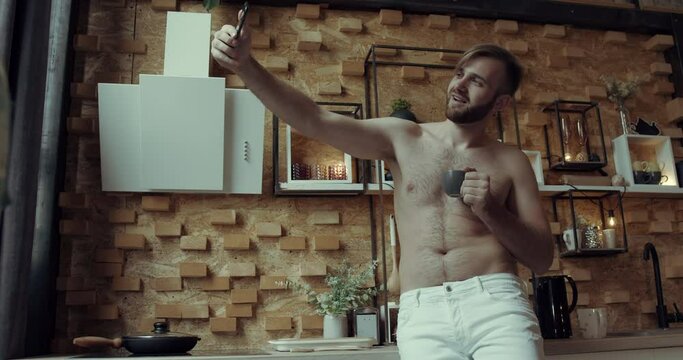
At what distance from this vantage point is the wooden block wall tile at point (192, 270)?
3.31 m

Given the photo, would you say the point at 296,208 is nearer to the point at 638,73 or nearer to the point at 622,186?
the point at 622,186

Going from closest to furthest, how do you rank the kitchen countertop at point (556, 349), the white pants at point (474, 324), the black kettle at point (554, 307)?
the white pants at point (474, 324), the kitchen countertop at point (556, 349), the black kettle at point (554, 307)

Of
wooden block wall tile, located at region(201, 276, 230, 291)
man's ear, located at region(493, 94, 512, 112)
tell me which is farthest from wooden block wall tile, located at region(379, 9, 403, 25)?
wooden block wall tile, located at region(201, 276, 230, 291)

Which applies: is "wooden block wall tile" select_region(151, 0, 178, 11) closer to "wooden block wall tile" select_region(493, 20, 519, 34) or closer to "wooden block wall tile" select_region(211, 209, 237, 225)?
"wooden block wall tile" select_region(211, 209, 237, 225)

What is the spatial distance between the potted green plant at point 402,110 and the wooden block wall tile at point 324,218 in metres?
0.65

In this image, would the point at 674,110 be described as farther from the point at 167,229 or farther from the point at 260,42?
the point at 167,229

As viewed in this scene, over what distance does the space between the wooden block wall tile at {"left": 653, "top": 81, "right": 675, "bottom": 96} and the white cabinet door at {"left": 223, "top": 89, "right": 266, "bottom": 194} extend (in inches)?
101

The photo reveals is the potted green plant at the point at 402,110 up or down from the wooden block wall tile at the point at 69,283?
up

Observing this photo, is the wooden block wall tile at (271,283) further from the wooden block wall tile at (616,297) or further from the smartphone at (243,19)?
the wooden block wall tile at (616,297)

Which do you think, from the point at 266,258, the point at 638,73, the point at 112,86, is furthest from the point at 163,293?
the point at 638,73

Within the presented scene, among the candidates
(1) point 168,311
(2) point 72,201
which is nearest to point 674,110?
(1) point 168,311

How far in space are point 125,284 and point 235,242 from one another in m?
0.59

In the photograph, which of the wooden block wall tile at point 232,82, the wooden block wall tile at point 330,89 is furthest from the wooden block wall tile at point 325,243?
the wooden block wall tile at point 232,82

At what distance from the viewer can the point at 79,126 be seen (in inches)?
133
